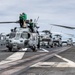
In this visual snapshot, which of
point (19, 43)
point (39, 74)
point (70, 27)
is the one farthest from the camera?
point (70, 27)

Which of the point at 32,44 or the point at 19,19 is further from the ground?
the point at 19,19

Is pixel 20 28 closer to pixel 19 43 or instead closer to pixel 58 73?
pixel 19 43

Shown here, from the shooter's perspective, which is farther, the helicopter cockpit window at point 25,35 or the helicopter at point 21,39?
the helicopter cockpit window at point 25,35

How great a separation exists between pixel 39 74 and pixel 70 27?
86.5ft

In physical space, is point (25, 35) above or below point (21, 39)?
above

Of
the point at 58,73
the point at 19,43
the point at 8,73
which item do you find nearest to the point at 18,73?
the point at 8,73

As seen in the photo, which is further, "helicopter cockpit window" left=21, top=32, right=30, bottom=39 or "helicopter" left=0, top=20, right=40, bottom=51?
"helicopter cockpit window" left=21, top=32, right=30, bottom=39

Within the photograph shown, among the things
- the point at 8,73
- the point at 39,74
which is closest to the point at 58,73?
the point at 39,74

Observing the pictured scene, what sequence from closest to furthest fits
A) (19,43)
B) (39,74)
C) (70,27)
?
(39,74), (19,43), (70,27)

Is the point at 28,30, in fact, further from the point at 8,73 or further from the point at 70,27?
the point at 8,73

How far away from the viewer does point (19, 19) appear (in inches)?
1548

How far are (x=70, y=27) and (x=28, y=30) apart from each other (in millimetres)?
4770

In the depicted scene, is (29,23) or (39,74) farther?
(29,23)

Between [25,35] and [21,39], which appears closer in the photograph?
[21,39]
